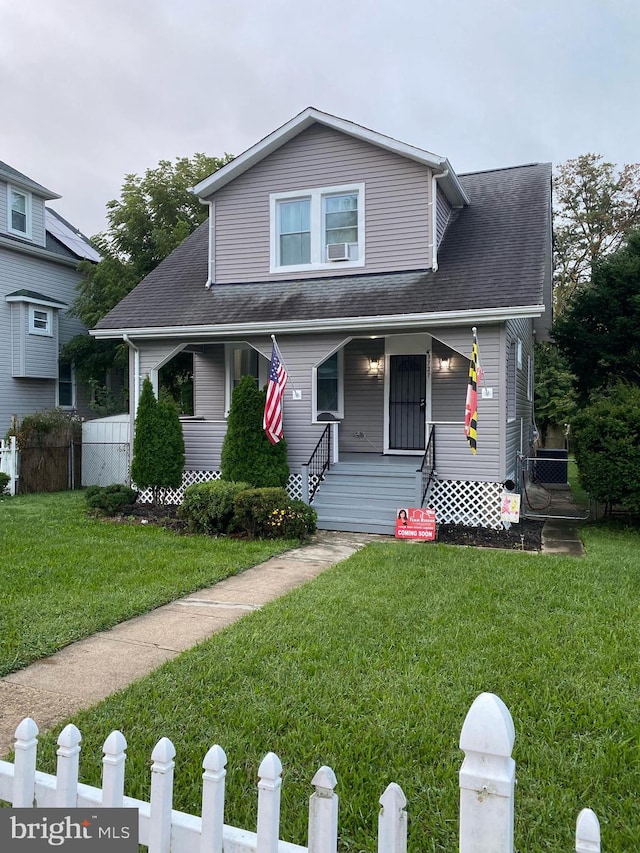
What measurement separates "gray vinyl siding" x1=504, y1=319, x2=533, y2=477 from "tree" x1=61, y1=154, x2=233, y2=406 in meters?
11.8

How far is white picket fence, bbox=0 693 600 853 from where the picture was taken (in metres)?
1.52

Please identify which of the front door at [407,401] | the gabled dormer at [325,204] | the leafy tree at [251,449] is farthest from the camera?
the front door at [407,401]

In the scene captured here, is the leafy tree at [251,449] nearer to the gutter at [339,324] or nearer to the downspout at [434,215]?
the gutter at [339,324]

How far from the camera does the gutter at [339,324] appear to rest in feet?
31.7

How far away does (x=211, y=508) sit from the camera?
9.65 metres

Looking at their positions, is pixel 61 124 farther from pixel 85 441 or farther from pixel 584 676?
pixel 584 676

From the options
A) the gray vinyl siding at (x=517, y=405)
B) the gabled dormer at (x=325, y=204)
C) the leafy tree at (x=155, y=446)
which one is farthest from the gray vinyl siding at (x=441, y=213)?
the leafy tree at (x=155, y=446)

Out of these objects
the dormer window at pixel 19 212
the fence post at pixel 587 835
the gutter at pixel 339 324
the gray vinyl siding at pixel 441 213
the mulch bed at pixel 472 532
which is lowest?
the mulch bed at pixel 472 532

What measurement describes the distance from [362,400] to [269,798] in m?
11.5

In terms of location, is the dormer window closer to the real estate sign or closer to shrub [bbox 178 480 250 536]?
shrub [bbox 178 480 250 536]

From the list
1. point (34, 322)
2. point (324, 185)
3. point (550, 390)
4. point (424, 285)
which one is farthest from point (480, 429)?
point (550, 390)

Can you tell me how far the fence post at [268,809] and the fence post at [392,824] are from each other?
281 mm

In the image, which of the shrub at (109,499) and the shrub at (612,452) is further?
the shrub at (109,499)

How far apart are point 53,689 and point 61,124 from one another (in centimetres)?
2256
